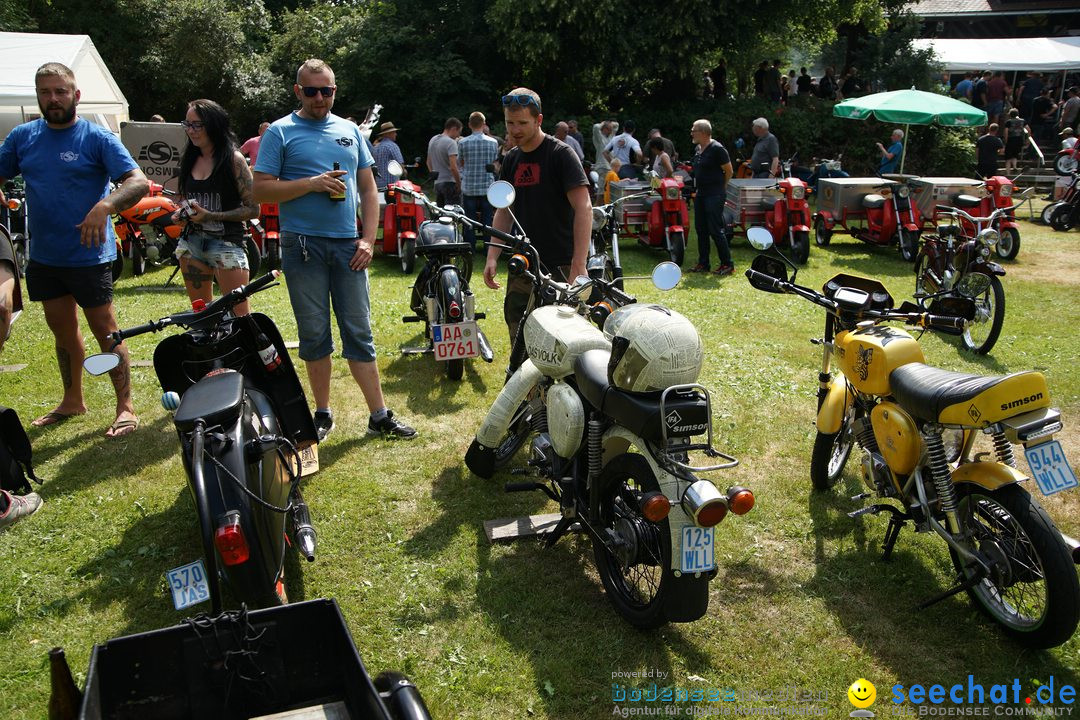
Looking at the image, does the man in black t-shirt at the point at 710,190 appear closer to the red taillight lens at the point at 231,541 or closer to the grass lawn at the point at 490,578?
the grass lawn at the point at 490,578

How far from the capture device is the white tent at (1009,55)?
20.4 m

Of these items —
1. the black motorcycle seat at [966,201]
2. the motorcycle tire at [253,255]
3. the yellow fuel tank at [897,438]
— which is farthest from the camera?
the motorcycle tire at [253,255]

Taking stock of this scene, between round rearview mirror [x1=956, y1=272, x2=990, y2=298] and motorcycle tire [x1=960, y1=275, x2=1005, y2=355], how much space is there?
1.5 inches

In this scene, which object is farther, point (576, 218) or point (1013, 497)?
point (576, 218)

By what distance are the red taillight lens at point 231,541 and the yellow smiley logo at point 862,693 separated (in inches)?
83.7

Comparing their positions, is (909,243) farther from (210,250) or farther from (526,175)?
(210,250)

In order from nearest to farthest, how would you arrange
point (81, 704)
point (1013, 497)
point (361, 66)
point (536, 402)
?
point (81, 704) < point (1013, 497) < point (536, 402) < point (361, 66)

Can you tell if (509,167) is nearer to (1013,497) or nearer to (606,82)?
(1013,497)

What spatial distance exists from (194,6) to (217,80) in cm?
210

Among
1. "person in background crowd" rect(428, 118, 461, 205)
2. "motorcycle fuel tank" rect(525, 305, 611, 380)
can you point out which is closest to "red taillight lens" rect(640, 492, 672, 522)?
"motorcycle fuel tank" rect(525, 305, 611, 380)

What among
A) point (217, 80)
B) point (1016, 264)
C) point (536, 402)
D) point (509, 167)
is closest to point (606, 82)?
point (217, 80)

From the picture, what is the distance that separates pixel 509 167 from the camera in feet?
16.1

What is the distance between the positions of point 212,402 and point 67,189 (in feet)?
7.60

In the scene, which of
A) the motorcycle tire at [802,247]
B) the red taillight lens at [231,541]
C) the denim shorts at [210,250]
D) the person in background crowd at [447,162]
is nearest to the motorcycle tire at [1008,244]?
the motorcycle tire at [802,247]
